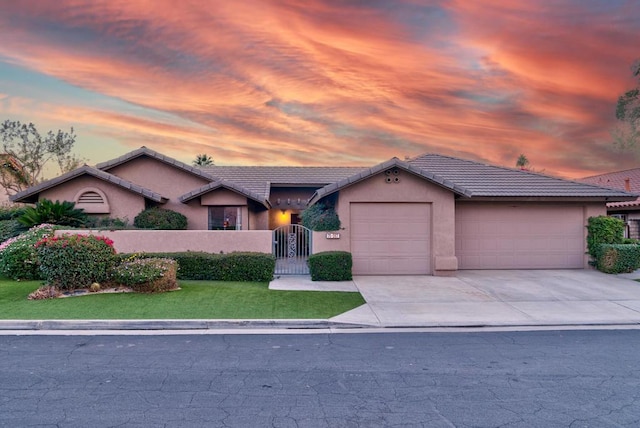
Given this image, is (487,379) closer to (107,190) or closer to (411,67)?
(411,67)

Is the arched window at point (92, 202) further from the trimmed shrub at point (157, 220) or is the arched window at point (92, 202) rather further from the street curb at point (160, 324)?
the street curb at point (160, 324)

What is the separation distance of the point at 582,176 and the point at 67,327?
125 ft

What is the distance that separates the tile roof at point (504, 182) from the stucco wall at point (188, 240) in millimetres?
6840

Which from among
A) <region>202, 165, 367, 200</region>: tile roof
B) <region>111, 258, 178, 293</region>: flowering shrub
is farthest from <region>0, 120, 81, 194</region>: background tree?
<region>111, 258, 178, 293</region>: flowering shrub

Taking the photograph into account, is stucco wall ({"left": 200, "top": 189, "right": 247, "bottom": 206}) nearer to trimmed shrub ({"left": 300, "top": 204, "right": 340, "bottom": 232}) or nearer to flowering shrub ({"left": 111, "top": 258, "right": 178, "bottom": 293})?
trimmed shrub ({"left": 300, "top": 204, "right": 340, "bottom": 232})

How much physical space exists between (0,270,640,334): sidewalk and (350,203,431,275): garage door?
25.7 inches

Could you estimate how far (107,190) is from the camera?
1858 centimetres

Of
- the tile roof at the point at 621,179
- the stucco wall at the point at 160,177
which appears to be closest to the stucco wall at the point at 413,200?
the stucco wall at the point at 160,177

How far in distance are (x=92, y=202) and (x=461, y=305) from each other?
16369 mm

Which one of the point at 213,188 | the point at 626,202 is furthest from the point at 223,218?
the point at 626,202

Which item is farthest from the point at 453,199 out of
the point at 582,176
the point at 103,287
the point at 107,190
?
the point at 582,176

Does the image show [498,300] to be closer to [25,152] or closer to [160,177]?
[160,177]

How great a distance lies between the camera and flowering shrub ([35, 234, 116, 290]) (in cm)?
1088

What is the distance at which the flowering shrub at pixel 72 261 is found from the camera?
1088cm
